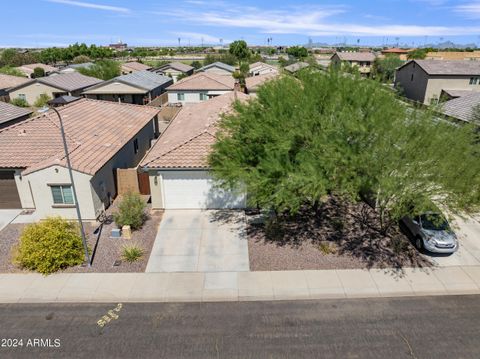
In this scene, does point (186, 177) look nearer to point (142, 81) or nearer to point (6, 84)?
point (142, 81)

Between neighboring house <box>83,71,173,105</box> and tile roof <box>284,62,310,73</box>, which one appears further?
neighboring house <box>83,71,173,105</box>

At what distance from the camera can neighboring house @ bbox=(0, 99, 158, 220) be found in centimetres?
1725

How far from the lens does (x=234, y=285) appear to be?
13383 mm

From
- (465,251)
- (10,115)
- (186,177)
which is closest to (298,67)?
(186,177)

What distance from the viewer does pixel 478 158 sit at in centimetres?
1229

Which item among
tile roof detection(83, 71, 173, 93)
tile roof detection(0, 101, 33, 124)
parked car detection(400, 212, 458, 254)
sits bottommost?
parked car detection(400, 212, 458, 254)

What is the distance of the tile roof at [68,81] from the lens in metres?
46.2

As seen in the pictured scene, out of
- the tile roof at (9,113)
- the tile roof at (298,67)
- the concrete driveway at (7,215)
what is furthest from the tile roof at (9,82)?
the tile roof at (298,67)

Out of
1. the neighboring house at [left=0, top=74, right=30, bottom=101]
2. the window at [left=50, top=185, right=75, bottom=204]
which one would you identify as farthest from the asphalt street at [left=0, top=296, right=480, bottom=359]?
A: the neighboring house at [left=0, top=74, right=30, bottom=101]

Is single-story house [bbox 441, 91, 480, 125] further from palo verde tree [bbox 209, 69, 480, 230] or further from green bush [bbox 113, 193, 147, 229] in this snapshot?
green bush [bbox 113, 193, 147, 229]

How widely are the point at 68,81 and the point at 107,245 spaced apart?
41556 millimetres

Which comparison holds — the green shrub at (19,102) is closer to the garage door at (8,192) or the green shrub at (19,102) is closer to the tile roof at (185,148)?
the garage door at (8,192)

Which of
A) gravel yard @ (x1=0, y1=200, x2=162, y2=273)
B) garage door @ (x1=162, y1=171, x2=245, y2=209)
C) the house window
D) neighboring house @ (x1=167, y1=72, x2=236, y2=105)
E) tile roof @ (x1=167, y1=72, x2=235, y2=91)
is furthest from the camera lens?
tile roof @ (x1=167, y1=72, x2=235, y2=91)

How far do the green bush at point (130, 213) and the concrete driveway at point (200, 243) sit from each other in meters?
1.28
